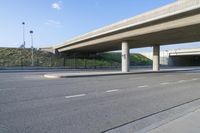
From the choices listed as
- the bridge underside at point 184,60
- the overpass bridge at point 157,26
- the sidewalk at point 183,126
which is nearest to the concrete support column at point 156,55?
the overpass bridge at point 157,26

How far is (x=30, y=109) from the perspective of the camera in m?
8.54

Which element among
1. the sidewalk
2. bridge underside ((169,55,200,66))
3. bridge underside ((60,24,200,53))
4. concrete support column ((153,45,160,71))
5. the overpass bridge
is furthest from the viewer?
bridge underside ((169,55,200,66))

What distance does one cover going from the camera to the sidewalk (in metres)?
6.04

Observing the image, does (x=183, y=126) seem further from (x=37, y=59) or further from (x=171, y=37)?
(x=37, y=59)

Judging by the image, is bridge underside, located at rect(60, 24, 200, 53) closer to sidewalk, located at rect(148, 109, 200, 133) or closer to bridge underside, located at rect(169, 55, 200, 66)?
sidewalk, located at rect(148, 109, 200, 133)

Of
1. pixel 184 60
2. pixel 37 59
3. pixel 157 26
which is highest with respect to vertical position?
pixel 157 26

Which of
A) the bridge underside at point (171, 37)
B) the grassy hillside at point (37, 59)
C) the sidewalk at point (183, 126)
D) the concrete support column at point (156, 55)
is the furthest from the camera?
the grassy hillside at point (37, 59)

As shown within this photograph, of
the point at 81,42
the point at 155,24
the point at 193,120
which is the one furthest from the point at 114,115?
the point at 81,42

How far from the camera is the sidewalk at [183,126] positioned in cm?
604

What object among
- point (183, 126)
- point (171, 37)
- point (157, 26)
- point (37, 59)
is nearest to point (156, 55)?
point (171, 37)

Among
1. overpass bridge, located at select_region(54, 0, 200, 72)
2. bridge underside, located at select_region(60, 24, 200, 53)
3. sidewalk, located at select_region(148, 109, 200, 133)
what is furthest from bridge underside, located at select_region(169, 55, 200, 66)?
sidewalk, located at select_region(148, 109, 200, 133)

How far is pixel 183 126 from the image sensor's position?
644 cm

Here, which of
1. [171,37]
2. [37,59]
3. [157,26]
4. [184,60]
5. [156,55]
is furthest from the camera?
[184,60]

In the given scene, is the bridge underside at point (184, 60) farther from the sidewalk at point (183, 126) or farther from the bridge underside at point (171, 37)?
the sidewalk at point (183, 126)
